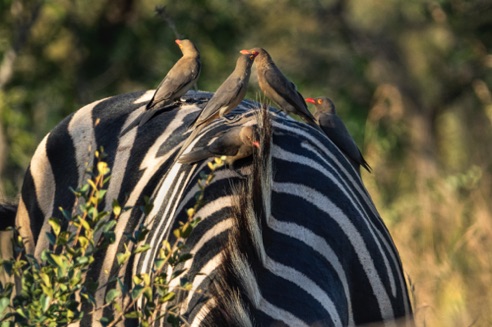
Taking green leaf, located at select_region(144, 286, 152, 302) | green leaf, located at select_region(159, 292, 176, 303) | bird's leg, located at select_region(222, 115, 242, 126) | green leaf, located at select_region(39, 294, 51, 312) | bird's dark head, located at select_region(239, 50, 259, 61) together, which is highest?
bird's dark head, located at select_region(239, 50, 259, 61)

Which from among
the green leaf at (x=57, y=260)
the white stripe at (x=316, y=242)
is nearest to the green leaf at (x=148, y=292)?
the green leaf at (x=57, y=260)

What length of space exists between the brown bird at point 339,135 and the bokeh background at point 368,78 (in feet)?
1.88

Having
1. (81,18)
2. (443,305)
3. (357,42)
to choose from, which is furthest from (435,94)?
(443,305)

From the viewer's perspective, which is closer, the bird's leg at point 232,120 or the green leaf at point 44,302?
the green leaf at point 44,302

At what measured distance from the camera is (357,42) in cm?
1777

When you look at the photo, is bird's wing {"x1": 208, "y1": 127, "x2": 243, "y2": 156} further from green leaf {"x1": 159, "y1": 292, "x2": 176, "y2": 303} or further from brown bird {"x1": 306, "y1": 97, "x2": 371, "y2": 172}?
brown bird {"x1": 306, "y1": 97, "x2": 371, "y2": 172}

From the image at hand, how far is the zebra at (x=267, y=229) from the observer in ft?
9.01

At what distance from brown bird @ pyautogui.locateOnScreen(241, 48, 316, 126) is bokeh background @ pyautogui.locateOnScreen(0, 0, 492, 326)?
62 centimetres

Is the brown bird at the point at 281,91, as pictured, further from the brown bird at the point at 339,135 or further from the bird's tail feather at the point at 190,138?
the bird's tail feather at the point at 190,138

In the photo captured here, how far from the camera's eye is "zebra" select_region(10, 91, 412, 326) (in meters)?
2.75

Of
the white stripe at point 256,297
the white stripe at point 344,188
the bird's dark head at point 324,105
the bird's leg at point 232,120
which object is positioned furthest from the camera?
the bird's dark head at point 324,105

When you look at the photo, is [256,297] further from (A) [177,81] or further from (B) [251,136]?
(A) [177,81]

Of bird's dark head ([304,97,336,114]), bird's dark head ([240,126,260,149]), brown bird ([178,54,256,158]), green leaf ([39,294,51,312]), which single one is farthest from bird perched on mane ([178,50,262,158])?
green leaf ([39,294,51,312])

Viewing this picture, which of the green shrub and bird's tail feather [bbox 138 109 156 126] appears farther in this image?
bird's tail feather [bbox 138 109 156 126]
